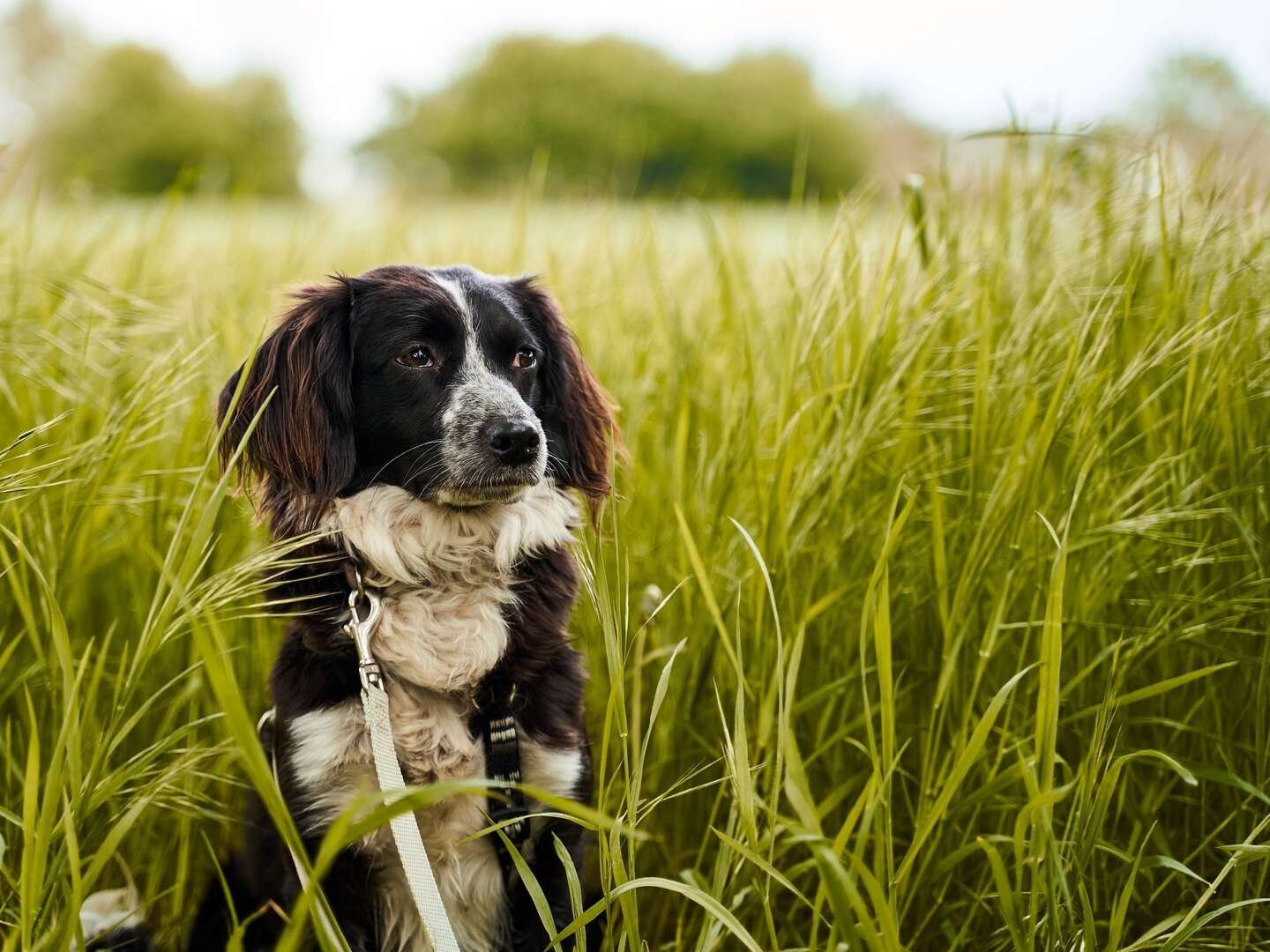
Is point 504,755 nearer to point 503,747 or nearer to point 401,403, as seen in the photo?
point 503,747

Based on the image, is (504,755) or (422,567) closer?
(504,755)

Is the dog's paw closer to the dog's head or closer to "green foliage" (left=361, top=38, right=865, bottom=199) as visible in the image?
the dog's head

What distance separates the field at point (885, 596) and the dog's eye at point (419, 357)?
0.36 meters

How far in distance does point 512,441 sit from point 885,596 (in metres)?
0.78

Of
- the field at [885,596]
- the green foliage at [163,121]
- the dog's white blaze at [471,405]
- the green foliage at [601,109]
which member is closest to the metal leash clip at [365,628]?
the field at [885,596]

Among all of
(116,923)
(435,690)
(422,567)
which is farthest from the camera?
(422,567)

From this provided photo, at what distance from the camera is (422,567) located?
1.85 meters

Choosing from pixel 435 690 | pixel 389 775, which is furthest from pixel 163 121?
pixel 389 775

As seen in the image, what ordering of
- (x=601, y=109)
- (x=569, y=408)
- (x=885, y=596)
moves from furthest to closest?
(x=601, y=109) → (x=569, y=408) → (x=885, y=596)

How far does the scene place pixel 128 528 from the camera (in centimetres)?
232

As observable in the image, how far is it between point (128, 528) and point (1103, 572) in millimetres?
2186

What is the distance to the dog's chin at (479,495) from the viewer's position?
6.14 ft

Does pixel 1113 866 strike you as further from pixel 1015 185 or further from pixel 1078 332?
pixel 1015 185

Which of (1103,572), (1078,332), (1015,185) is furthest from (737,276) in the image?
(1103,572)
